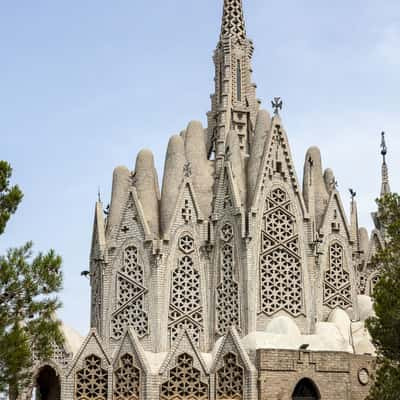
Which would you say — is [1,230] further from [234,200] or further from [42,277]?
[234,200]

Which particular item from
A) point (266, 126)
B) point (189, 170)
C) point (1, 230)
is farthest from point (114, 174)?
point (1, 230)

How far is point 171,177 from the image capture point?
34969 millimetres

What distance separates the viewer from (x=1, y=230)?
18.2 m

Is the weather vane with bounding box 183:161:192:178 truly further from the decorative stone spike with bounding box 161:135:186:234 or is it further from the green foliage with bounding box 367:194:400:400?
the green foliage with bounding box 367:194:400:400

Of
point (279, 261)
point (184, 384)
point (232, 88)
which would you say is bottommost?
point (184, 384)

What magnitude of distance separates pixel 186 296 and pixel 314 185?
22.8 feet

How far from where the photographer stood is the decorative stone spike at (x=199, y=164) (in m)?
34.9

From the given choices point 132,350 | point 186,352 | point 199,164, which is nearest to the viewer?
point 186,352

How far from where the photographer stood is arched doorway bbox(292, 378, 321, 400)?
30.4 metres

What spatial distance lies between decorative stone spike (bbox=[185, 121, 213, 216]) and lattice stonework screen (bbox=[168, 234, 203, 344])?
174 centimetres

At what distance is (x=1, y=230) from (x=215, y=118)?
20.4m

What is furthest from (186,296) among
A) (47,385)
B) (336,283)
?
(47,385)

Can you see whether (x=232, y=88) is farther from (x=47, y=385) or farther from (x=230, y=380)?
(x=47, y=385)

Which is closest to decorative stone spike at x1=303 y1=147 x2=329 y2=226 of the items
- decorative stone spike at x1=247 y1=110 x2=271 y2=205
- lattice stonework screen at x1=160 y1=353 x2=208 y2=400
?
decorative stone spike at x1=247 y1=110 x2=271 y2=205
